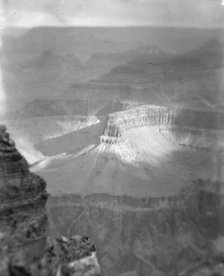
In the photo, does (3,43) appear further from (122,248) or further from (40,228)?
(40,228)

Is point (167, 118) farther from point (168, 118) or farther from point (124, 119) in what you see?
point (124, 119)

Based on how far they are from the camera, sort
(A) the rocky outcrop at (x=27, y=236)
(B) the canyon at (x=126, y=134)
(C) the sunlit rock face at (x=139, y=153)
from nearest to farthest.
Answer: (A) the rocky outcrop at (x=27, y=236) → (B) the canyon at (x=126, y=134) → (C) the sunlit rock face at (x=139, y=153)

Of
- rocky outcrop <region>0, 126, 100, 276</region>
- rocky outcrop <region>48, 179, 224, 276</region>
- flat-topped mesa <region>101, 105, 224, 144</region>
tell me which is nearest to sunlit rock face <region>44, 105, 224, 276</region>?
rocky outcrop <region>48, 179, 224, 276</region>

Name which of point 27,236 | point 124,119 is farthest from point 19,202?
point 124,119

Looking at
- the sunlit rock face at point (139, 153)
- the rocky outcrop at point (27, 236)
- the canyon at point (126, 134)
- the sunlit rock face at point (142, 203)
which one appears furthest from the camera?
→ the sunlit rock face at point (139, 153)

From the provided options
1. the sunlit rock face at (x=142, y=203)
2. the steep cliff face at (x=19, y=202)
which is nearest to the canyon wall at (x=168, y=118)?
the sunlit rock face at (x=142, y=203)

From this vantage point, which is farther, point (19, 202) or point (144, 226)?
point (144, 226)

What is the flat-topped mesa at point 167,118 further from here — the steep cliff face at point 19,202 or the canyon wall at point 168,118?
the steep cliff face at point 19,202
